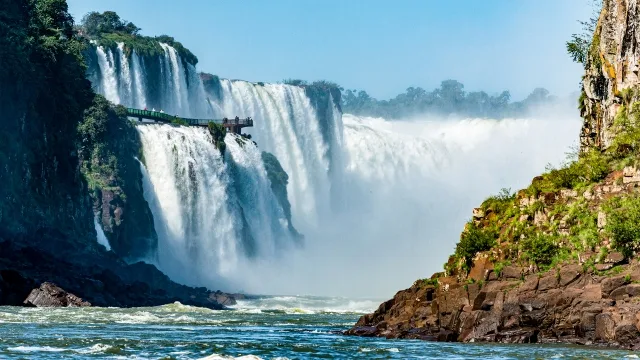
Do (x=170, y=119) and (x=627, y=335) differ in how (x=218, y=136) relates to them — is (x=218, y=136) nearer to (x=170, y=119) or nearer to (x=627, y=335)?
(x=170, y=119)

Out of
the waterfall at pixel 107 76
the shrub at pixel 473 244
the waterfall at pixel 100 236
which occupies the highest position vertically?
the waterfall at pixel 107 76

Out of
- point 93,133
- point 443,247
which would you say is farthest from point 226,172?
point 443,247

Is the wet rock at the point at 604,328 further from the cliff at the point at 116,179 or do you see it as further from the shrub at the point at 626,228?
the cliff at the point at 116,179

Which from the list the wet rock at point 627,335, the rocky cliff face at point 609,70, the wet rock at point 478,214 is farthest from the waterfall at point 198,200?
the wet rock at point 627,335

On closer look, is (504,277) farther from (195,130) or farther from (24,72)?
(195,130)

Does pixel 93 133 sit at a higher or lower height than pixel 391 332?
higher

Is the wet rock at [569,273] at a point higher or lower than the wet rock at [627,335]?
higher
